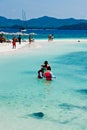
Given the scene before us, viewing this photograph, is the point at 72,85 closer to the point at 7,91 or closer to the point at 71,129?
the point at 7,91

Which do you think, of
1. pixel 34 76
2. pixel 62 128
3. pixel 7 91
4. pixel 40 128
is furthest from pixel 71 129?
pixel 34 76

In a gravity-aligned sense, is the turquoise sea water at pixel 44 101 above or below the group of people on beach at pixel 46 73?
below

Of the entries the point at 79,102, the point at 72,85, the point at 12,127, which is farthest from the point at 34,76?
the point at 12,127

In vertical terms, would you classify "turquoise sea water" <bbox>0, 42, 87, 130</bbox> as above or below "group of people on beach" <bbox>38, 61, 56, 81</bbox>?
below

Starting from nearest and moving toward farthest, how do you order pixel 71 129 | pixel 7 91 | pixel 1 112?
pixel 71 129 < pixel 1 112 < pixel 7 91

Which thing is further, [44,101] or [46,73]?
[46,73]

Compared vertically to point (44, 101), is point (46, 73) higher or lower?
higher

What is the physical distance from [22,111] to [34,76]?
8295 mm

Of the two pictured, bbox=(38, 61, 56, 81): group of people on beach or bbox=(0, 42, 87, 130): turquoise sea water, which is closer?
bbox=(0, 42, 87, 130): turquoise sea water

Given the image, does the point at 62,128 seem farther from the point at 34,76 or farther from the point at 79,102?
the point at 34,76

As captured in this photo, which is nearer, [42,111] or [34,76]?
[42,111]

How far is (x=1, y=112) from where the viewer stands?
482 inches

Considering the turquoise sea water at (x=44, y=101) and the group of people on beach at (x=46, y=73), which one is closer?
the turquoise sea water at (x=44, y=101)

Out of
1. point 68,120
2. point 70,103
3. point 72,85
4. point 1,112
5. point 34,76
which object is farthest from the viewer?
point 34,76
